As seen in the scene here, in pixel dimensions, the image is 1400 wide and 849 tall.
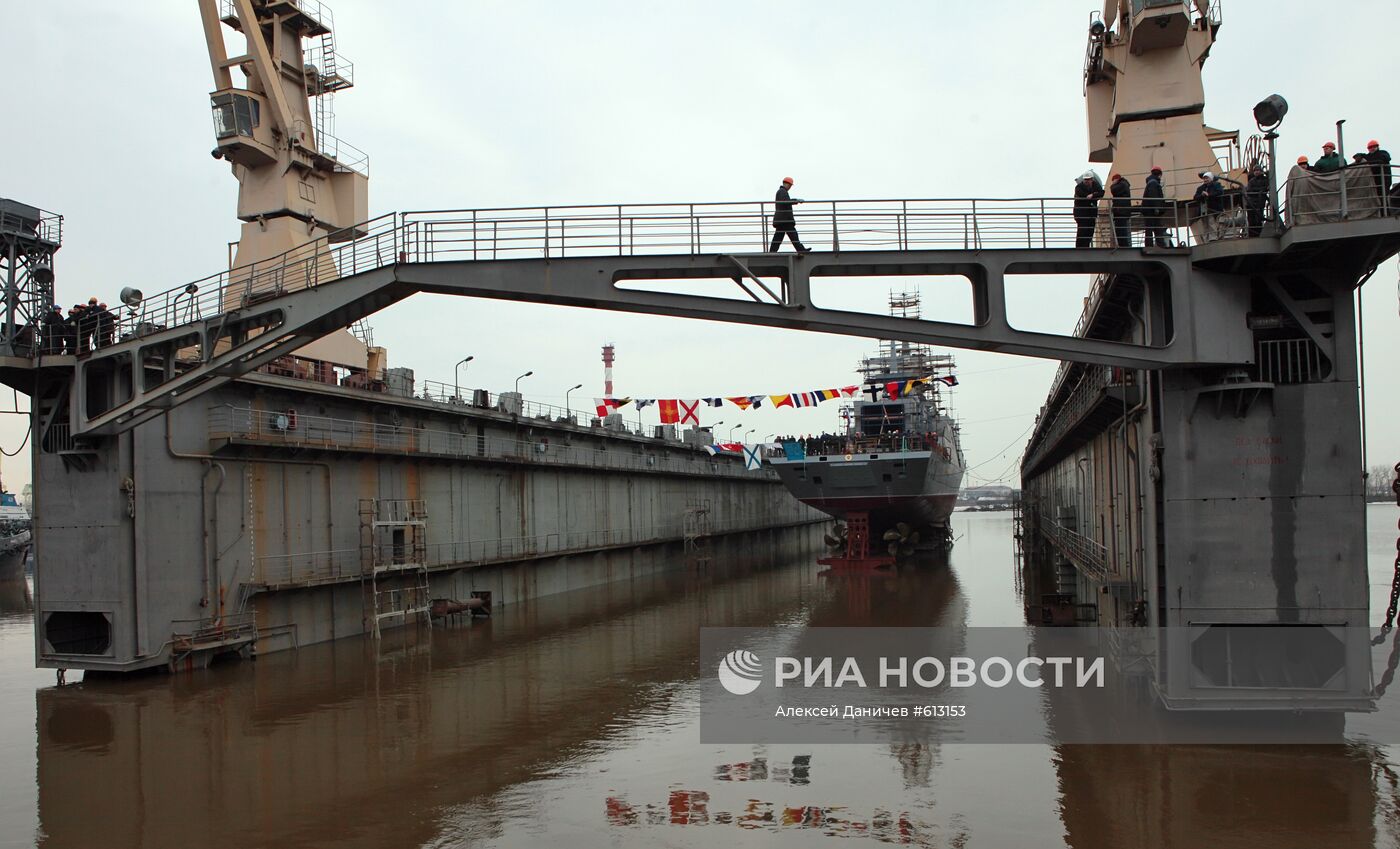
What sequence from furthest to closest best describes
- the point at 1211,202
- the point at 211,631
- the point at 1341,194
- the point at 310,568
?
the point at 310,568 → the point at 211,631 → the point at 1211,202 → the point at 1341,194

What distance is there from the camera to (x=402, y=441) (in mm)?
27672

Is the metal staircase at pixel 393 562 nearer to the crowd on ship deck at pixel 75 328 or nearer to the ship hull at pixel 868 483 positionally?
the crowd on ship deck at pixel 75 328

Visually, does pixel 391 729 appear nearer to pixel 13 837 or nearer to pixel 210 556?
pixel 13 837

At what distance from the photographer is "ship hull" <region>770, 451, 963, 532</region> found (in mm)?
44344

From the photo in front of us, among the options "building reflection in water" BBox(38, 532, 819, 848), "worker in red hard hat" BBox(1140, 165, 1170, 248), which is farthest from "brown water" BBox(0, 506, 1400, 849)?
"worker in red hard hat" BBox(1140, 165, 1170, 248)

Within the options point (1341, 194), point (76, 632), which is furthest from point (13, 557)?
point (1341, 194)

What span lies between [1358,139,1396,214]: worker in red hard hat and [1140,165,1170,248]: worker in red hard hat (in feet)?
8.20

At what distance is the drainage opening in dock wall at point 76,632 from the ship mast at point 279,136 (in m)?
9.21

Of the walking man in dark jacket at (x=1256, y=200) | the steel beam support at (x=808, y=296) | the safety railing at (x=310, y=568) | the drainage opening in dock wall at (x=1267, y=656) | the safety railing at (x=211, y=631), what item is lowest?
the safety railing at (x=211, y=631)

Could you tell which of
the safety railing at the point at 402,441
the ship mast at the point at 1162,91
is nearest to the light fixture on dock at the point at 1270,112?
the ship mast at the point at 1162,91

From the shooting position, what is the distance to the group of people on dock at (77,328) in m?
20.4

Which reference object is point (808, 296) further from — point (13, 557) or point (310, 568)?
point (13, 557)

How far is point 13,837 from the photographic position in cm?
1096

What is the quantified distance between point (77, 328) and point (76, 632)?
6624mm
